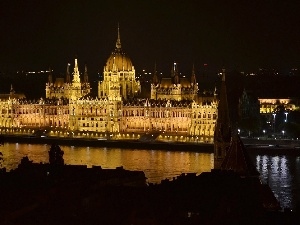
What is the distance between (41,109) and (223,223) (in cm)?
4735

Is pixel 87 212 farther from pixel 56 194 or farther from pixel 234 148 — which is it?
pixel 234 148

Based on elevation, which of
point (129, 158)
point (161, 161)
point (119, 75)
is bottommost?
point (161, 161)

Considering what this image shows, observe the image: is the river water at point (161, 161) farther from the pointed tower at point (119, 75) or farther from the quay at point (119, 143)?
the pointed tower at point (119, 75)

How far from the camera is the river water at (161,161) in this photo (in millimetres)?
27959

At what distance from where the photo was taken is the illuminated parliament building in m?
51.8

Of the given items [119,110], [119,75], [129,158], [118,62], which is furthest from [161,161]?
[118,62]

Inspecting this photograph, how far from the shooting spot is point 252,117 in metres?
52.7

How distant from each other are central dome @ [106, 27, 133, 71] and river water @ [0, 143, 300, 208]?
12.4 meters

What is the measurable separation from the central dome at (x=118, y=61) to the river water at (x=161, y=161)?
12.4 metres

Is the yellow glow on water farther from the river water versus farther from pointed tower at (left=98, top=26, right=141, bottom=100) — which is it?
pointed tower at (left=98, top=26, right=141, bottom=100)

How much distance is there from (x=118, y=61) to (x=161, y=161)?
2255 cm

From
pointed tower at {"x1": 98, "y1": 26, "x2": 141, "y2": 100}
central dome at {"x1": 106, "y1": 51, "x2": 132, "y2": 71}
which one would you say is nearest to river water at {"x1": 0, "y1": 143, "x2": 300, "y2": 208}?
pointed tower at {"x1": 98, "y1": 26, "x2": 141, "y2": 100}

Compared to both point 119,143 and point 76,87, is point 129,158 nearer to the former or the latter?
point 119,143

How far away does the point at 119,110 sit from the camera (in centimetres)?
5466
